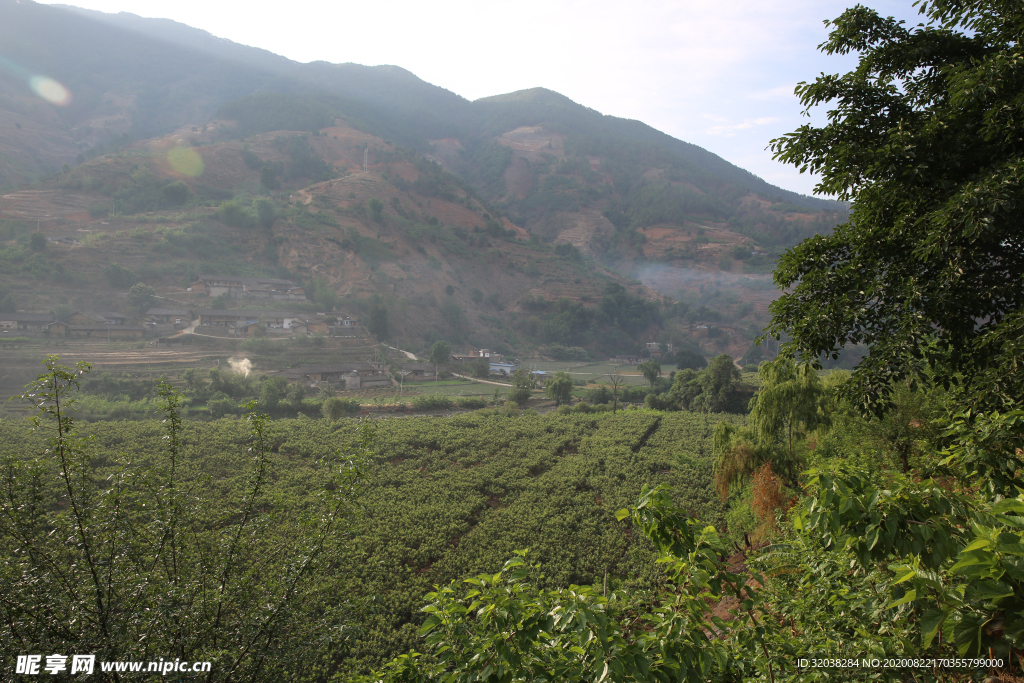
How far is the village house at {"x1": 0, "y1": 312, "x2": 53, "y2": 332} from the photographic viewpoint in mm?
40531

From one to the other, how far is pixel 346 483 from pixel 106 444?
22434 mm

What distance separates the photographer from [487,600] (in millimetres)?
2305

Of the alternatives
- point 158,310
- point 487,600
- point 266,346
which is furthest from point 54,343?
point 487,600

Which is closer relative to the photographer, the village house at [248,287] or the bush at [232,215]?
the village house at [248,287]

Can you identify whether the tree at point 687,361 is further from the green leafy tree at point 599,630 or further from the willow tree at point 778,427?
the green leafy tree at point 599,630

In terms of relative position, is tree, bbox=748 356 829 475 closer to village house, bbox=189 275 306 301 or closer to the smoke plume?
the smoke plume

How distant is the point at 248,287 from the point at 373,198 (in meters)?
35.9

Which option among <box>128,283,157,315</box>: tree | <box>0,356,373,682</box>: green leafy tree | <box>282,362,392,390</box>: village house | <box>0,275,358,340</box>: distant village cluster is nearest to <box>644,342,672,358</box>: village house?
<box>0,275,358,340</box>: distant village cluster

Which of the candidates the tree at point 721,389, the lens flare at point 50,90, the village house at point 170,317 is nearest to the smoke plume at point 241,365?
the village house at point 170,317

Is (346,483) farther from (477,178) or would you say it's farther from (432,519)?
(477,178)

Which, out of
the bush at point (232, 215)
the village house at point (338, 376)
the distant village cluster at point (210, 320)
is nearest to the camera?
the distant village cluster at point (210, 320)

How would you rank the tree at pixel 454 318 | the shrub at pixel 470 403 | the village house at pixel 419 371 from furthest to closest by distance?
the tree at pixel 454 318, the village house at pixel 419 371, the shrub at pixel 470 403

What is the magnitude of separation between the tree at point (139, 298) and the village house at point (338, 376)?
838 inches

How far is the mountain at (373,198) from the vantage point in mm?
71062
